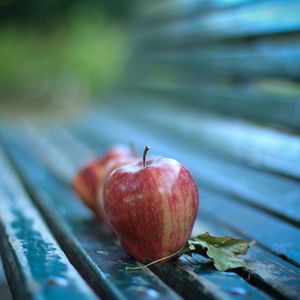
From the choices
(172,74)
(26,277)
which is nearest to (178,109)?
(172,74)

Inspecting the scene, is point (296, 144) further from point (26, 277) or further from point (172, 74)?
point (172, 74)

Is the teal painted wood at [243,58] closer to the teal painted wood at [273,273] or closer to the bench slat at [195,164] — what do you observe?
the bench slat at [195,164]

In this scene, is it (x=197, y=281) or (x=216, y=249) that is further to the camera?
(x=216, y=249)

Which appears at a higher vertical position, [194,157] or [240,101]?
[240,101]

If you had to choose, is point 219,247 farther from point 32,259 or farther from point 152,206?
point 32,259

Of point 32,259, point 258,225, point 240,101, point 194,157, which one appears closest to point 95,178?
point 258,225

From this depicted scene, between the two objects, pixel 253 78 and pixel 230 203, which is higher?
pixel 253 78

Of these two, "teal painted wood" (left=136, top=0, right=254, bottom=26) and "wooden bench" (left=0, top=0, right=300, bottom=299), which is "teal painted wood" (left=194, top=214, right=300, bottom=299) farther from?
"teal painted wood" (left=136, top=0, right=254, bottom=26)
